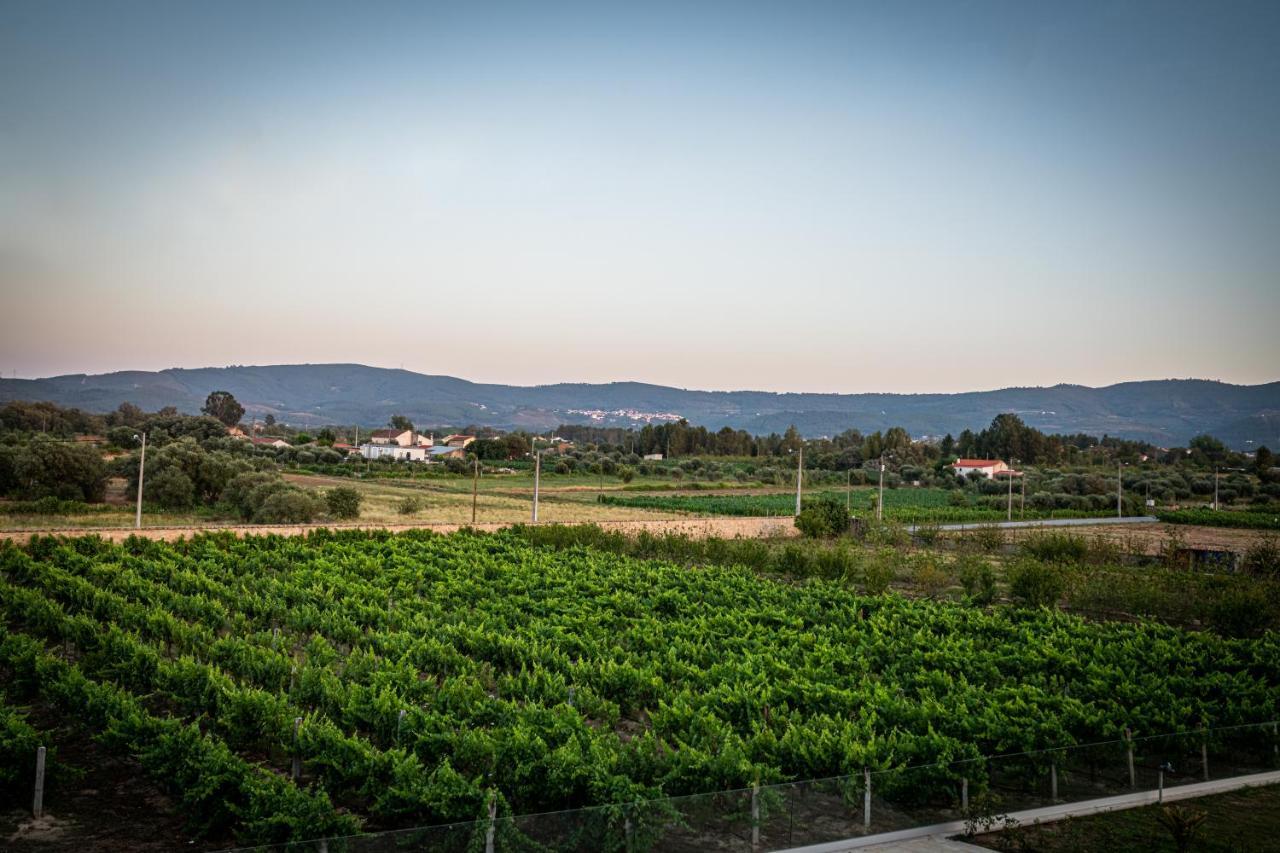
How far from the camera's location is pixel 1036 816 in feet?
41.0

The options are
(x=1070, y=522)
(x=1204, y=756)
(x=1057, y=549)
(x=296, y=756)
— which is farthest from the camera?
(x=1070, y=522)

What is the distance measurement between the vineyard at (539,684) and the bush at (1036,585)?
395 cm

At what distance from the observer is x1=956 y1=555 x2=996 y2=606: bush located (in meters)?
29.2

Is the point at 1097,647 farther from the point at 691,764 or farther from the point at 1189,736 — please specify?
the point at 691,764

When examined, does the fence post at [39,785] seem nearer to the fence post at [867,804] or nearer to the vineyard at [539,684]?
the vineyard at [539,684]

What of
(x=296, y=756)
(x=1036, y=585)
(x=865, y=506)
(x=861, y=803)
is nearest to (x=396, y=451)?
(x=865, y=506)

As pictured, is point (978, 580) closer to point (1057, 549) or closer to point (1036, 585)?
point (1036, 585)

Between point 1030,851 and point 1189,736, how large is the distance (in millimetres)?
4272

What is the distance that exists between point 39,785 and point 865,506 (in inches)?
2420

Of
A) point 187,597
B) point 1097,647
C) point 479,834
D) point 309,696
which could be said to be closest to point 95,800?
point 309,696

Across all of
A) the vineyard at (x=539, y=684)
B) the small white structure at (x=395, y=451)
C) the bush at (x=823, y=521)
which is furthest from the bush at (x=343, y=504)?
the small white structure at (x=395, y=451)

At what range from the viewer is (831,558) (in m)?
32.5

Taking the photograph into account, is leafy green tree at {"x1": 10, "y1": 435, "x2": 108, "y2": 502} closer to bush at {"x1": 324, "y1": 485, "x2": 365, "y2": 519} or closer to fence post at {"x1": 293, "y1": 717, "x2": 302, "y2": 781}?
bush at {"x1": 324, "y1": 485, "x2": 365, "y2": 519}

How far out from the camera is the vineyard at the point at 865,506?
61875mm
